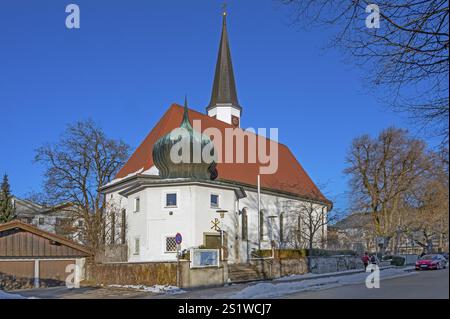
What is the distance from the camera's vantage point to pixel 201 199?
31000mm

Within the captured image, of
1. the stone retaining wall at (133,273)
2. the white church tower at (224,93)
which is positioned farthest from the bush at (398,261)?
the stone retaining wall at (133,273)

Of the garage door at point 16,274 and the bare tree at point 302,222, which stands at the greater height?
the bare tree at point 302,222

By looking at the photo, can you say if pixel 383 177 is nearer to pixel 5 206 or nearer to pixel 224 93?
pixel 224 93

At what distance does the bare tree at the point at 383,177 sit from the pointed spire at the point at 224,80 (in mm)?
14106

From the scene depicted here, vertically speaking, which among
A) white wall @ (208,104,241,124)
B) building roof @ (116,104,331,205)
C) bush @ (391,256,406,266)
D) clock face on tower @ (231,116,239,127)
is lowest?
bush @ (391,256,406,266)

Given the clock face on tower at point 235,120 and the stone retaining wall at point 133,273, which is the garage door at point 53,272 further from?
the clock face on tower at point 235,120

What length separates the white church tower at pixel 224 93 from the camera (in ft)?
180

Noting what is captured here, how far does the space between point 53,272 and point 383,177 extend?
3111cm

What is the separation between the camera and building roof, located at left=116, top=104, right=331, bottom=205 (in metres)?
38.7

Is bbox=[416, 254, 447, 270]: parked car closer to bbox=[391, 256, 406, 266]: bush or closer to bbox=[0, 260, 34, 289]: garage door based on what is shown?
bbox=[391, 256, 406, 266]: bush

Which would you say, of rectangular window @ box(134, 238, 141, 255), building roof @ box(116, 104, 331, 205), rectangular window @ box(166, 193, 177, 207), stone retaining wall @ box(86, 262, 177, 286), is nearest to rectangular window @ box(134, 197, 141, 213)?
rectangular window @ box(134, 238, 141, 255)

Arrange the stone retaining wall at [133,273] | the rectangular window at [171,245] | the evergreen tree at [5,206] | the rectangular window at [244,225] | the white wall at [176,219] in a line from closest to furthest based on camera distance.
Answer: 1. the stone retaining wall at [133,273]
2. the rectangular window at [171,245]
3. the white wall at [176,219]
4. the rectangular window at [244,225]
5. the evergreen tree at [5,206]

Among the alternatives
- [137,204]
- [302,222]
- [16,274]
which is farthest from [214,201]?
[302,222]

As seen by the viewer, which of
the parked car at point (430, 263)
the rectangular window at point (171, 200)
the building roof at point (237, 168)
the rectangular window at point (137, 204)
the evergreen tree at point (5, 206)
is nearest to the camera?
the rectangular window at point (171, 200)
